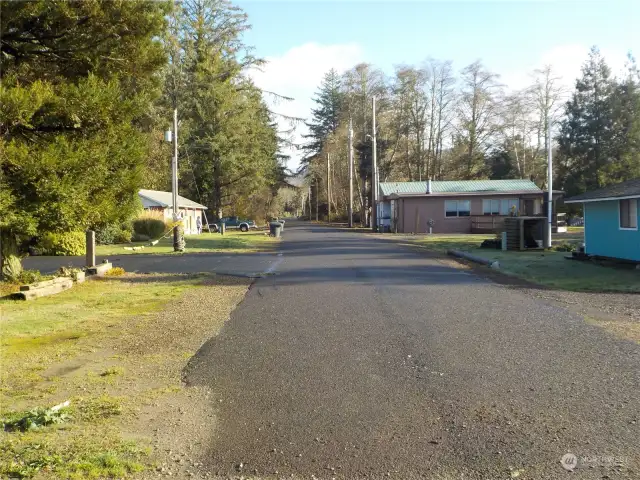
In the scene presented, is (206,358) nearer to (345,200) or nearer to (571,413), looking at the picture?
(571,413)

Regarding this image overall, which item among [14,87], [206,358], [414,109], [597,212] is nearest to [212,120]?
[414,109]

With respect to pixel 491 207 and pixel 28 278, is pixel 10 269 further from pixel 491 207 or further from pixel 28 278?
pixel 491 207

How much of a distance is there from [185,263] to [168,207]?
23.1 metres

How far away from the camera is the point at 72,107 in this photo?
1231 centimetres

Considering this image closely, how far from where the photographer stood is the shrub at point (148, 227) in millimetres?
36500

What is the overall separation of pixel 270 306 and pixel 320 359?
13.6 feet

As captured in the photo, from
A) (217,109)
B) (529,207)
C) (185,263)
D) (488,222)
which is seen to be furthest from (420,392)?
(217,109)

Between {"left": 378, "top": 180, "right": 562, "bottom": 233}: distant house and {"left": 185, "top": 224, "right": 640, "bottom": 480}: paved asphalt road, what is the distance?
36251 millimetres

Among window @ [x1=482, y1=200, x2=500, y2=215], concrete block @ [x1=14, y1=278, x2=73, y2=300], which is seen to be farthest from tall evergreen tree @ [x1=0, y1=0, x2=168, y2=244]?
window @ [x1=482, y1=200, x2=500, y2=215]

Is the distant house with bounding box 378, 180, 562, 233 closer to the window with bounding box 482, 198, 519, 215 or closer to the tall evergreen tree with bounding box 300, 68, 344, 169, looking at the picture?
the window with bounding box 482, 198, 519, 215

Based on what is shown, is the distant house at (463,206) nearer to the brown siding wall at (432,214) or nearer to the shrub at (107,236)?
the brown siding wall at (432,214)

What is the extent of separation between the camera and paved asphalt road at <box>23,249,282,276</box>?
18688 millimetres

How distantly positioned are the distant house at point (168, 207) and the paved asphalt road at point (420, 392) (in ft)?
101

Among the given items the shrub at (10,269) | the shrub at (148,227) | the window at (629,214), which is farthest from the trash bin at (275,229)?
the shrub at (10,269)
